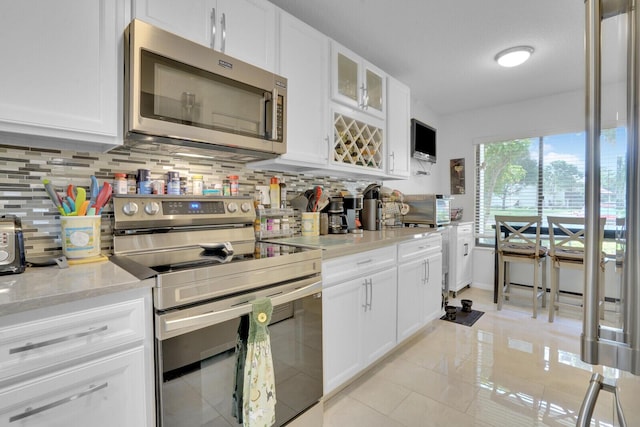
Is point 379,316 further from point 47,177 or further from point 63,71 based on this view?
point 63,71

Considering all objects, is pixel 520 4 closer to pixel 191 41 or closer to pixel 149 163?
pixel 191 41

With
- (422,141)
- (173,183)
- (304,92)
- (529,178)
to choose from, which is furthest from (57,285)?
(529,178)

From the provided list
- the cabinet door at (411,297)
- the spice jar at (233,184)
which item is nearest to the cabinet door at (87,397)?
the spice jar at (233,184)

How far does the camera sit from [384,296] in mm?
2045

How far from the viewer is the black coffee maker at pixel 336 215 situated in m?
2.34

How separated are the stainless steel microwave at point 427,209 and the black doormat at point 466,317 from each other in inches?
37.7

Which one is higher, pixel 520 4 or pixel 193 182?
pixel 520 4

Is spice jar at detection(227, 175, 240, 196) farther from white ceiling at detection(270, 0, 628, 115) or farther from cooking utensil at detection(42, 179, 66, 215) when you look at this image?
white ceiling at detection(270, 0, 628, 115)

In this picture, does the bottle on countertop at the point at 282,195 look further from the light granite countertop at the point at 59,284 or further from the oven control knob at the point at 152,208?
the light granite countertop at the point at 59,284

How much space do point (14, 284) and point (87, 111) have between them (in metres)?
0.65

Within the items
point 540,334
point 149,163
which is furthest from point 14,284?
point 540,334

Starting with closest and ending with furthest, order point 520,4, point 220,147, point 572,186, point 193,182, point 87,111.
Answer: point 87,111, point 220,147, point 193,182, point 520,4, point 572,186

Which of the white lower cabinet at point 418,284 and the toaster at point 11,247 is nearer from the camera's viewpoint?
the toaster at point 11,247

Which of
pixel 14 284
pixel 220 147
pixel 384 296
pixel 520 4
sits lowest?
pixel 384 296
